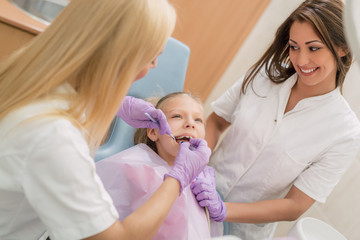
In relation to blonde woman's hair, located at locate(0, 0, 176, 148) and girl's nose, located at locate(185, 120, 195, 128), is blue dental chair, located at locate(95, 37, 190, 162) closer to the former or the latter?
girl's nose, located at locate(185, 120, 195, 128)

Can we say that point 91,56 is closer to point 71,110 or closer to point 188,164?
point 71,110

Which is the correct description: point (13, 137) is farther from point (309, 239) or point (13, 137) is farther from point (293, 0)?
point (293, 0)

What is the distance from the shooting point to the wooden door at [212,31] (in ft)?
7.48

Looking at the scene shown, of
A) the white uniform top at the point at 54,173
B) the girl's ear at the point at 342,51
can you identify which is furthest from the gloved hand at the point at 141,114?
the girl's ear at the point at 342,51

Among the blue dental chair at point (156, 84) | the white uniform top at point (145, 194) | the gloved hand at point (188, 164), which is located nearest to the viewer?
the gloved hand at point (188, 164)

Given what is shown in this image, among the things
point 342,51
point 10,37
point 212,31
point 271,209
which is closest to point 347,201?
point 271,209

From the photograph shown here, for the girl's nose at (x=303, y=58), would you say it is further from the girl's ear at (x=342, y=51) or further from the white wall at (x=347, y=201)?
the white wall at (x=347, y=201)

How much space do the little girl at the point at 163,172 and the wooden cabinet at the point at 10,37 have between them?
673 mm

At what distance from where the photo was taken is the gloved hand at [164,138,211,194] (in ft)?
3.07

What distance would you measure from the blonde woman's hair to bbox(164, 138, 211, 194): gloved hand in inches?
11.3

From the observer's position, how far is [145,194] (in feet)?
3.71

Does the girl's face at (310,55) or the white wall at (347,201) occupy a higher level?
the girl's face at (310,55)

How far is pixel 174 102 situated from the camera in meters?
1.41

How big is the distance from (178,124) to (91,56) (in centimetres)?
66
